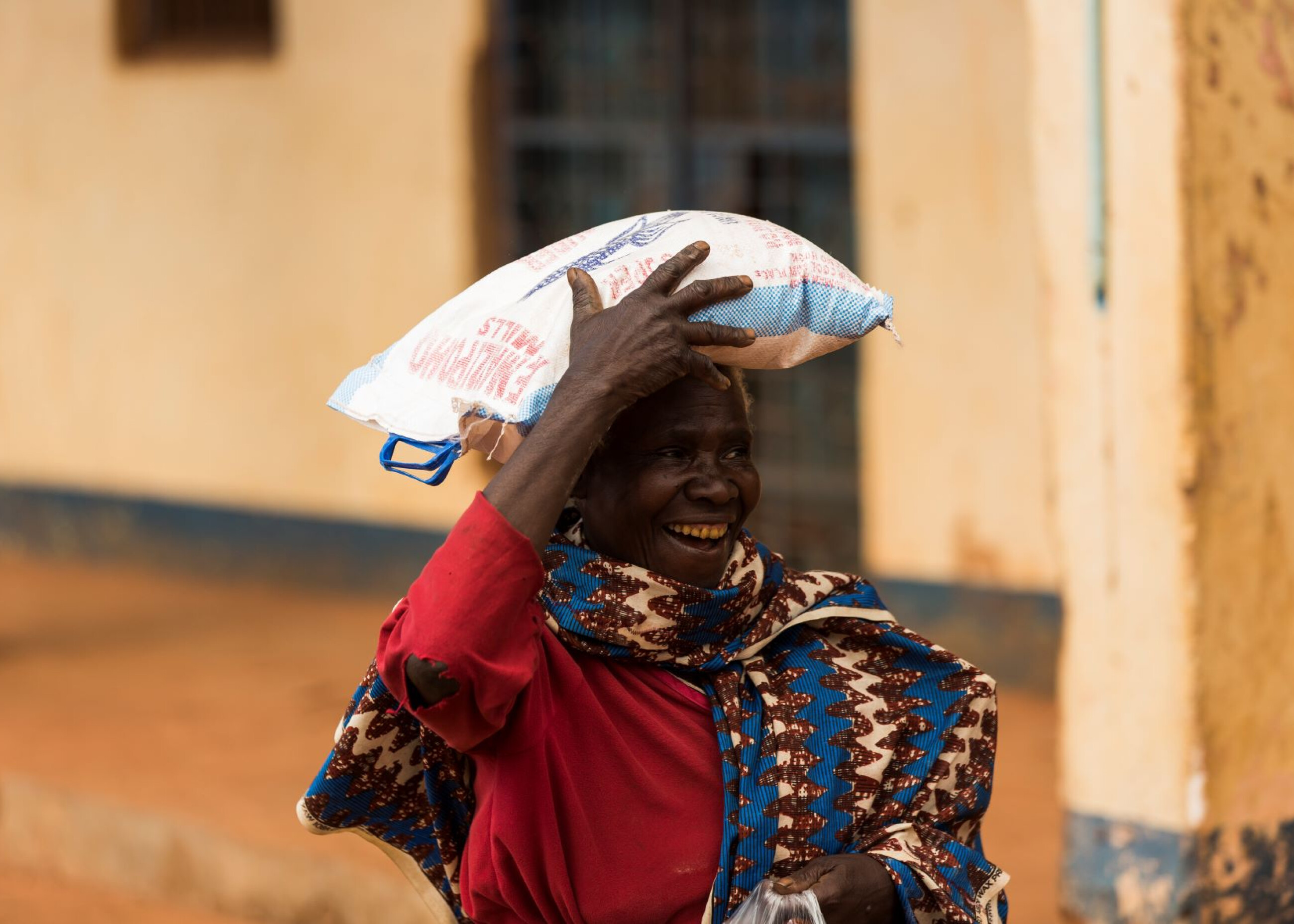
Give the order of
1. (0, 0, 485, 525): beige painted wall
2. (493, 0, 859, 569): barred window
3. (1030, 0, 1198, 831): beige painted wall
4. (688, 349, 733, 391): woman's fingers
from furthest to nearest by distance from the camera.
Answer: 1. (0, 0, 485, 525): beige painted wall
2. (493, 0, 859, 569): barred window
3. (1030, 0, 1198, 831): beige painted wall
4. (688, 349, 733, 391): woman's fingers

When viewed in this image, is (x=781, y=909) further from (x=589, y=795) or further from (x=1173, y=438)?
(x=1173, y=438)

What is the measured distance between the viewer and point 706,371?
210 cm

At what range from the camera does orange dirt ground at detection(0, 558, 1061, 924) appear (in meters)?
5.09

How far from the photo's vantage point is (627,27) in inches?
279

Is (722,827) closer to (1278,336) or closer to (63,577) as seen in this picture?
(1278,336)

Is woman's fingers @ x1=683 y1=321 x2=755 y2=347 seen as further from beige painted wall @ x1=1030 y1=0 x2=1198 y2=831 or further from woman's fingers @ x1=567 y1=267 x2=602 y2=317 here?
beige painted wall @ x1=1030 y1=0 x2=1198 y2=831

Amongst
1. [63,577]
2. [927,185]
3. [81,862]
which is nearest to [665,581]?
[81,862]

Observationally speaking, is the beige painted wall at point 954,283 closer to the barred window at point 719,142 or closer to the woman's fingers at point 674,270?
the barred window at point 719,142

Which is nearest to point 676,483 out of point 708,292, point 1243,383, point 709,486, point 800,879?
point 709,486

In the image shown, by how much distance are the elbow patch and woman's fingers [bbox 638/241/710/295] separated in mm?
508

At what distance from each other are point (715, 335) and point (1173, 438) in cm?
196

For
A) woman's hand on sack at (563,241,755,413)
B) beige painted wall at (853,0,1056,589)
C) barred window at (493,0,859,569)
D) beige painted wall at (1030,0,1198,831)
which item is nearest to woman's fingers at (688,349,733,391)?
woman's hand on sack at (563,241,755,413)

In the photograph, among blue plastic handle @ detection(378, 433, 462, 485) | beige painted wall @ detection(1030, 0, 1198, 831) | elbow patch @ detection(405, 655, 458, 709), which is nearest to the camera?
elbow patch @ detection(405, 655, 458, 709)

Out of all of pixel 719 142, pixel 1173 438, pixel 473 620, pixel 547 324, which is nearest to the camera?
pixel 473 620
